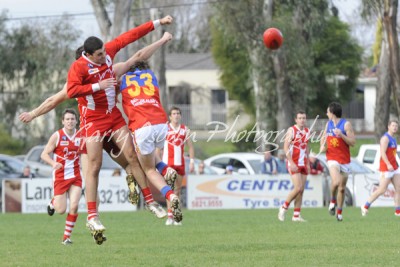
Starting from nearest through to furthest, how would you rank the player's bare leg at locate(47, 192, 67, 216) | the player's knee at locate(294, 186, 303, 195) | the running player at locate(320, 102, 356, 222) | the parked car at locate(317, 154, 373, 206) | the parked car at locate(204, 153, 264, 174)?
the player's bare leg at locate(47, 192, 67, 216) → the running player at locate(320, 102, 356, 222) → the player's knee at locate(294, 186, 303, 195) → the parked car at locate(317, 154, 373, 206) → the parked car at locate(204, 153, 264, 174)

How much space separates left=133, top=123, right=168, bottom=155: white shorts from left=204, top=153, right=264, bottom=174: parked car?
17822 mm

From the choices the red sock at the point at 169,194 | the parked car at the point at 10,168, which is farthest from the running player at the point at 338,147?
the parked car at the point at 10,168

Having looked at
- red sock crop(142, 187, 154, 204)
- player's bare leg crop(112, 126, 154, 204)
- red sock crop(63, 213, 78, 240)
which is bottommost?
red sock crop(63, 213, 78, 240)

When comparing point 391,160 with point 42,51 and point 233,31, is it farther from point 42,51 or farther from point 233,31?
point 42,51

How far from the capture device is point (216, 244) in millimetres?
14141

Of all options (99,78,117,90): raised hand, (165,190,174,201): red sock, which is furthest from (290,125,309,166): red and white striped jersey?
(99,78,117,90): raised hand

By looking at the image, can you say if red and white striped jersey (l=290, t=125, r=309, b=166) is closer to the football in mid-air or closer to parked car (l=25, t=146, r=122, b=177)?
the football in mid-air

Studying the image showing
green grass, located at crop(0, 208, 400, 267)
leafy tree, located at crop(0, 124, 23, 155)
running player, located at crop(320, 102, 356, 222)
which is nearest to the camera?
green grass, located at crop(0, 208, 400, 267)

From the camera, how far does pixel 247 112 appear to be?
61125 mm

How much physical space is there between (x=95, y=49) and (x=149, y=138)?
64.9 inches

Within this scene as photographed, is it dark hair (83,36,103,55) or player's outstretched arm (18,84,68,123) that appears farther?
player's outstretched arm (18,84,68,123)

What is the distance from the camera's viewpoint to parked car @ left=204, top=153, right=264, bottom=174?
31697 millimetres

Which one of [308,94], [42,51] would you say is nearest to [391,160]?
[308,94]

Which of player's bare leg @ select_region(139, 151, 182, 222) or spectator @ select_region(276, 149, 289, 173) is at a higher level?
player's bare leg @ select_region(139, 151, 182, 222)
